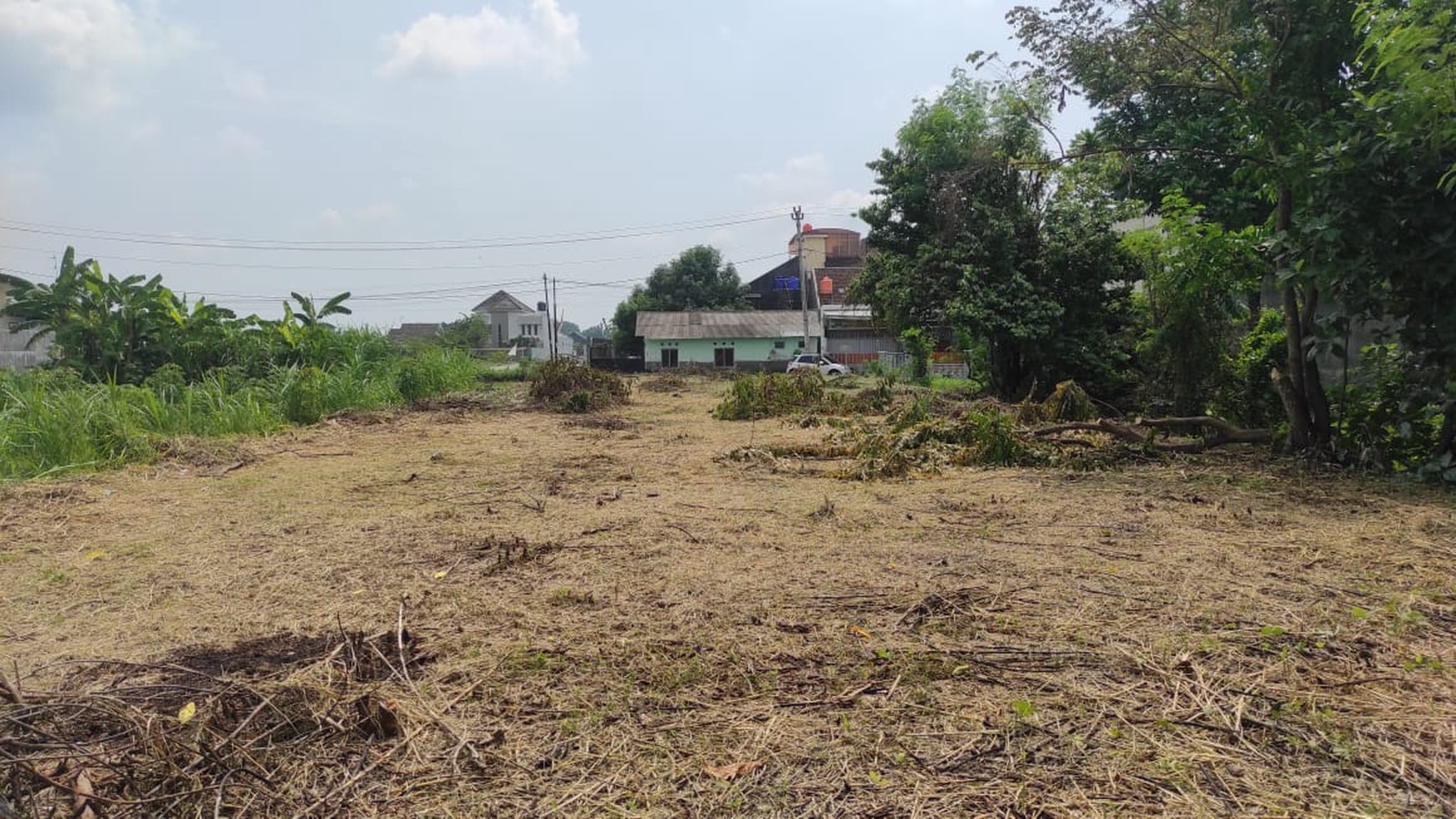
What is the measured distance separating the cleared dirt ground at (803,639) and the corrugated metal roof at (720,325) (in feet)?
112

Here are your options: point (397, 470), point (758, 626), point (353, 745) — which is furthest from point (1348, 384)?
point (397, 470)

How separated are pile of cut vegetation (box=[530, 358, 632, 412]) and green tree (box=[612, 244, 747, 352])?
27.8 m

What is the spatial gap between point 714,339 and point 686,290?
21.7 ft

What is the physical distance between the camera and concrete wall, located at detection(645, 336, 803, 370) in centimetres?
4084

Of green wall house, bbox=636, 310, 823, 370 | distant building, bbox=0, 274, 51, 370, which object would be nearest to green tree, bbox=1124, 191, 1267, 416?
distant building, bbox=0, 274, 51, 370

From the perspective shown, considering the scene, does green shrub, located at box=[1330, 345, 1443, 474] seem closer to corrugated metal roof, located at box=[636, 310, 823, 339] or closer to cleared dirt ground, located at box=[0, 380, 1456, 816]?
cleared dirt ground, located at box=[0, 380, 1456, 816]

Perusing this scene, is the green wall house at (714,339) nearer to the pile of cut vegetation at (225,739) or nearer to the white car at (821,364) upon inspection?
the white car at (821,364)

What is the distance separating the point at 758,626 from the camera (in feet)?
10.7

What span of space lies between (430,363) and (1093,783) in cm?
1824

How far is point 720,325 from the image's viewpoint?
41281mm

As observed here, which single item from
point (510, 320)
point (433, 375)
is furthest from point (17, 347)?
point (510, 320)

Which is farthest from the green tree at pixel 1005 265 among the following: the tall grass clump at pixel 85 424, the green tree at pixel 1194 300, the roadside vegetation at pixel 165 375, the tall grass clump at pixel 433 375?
the tall grass clump at pixel 85 424

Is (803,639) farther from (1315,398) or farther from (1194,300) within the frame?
(1194,300)

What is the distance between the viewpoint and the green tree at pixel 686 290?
151 ft
